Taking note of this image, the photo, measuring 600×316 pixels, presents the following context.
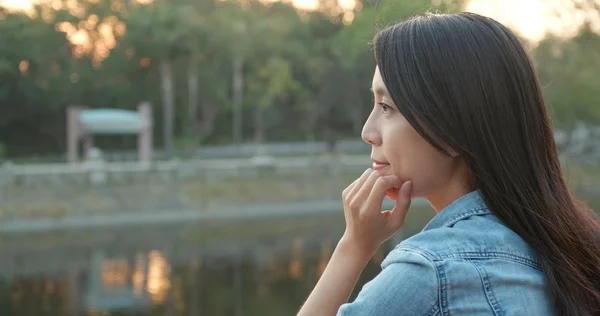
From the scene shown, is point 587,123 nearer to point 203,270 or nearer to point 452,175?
point 203,270

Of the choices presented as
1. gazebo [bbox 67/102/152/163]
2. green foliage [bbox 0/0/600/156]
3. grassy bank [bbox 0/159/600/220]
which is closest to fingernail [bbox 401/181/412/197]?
grassy bank [bbox 0/159/600/220]

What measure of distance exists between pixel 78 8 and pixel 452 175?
29071 millimetres

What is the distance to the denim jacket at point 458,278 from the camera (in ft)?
3.15

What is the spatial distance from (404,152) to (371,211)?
12 centimetres

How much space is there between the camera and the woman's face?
1144 millimetres

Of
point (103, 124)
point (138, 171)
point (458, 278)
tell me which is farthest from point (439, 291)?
point (103, 124)

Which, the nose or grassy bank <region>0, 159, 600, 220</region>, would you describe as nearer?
the nose

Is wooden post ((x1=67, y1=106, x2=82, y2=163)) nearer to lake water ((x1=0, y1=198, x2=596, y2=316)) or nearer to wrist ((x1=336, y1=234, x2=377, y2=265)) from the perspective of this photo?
lake water ((x1=0, y1=198, x2=596, y2=316))

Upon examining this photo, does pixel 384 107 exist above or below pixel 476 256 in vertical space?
above

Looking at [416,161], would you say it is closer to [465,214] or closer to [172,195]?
[465,214]

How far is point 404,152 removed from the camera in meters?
1.16

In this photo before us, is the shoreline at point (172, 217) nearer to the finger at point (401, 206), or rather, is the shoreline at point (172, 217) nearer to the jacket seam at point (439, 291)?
the finger at point (401, 206)

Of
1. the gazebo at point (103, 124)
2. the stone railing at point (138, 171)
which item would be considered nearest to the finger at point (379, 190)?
the stone railing at point (138, 171)

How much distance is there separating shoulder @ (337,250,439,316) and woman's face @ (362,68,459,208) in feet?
0.70
